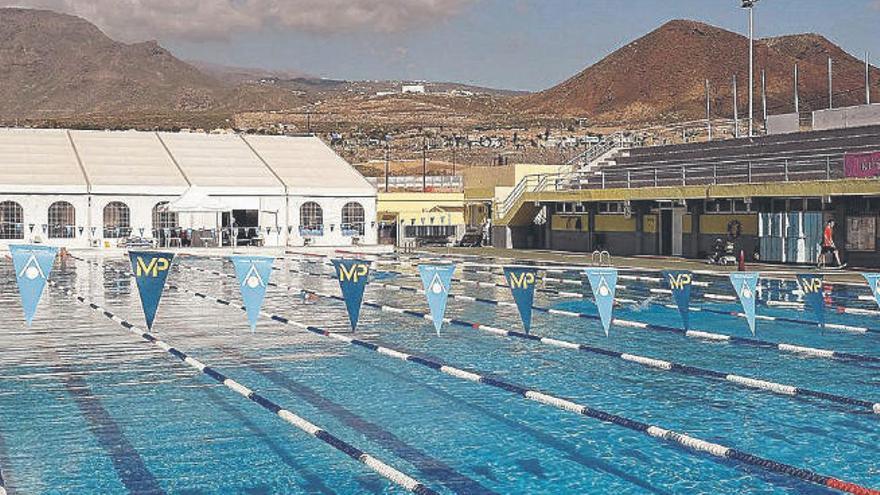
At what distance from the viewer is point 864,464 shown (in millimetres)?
9227

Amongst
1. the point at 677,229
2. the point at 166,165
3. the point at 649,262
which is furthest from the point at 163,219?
the point at 649,262

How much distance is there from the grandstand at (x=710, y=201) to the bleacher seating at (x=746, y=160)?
4 cm

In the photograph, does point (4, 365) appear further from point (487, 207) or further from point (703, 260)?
point (487, 207)

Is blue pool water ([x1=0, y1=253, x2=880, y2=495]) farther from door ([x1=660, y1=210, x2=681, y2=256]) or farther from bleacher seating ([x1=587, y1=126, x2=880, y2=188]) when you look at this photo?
door ([x1=660, y1=210, x2=681, y2=256])

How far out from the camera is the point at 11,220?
43062 mm

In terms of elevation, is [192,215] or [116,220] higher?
Answer: [192,215]

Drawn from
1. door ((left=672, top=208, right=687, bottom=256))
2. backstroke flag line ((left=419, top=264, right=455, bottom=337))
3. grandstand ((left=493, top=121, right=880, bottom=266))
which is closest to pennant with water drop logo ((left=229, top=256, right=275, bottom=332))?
backstroke flag line ((left=419, top=264, right=455, bottom=337))

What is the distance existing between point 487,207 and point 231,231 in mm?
12049

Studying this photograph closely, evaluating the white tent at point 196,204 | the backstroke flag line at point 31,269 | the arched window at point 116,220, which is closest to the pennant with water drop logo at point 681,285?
the backstroke flag line at point 31,269

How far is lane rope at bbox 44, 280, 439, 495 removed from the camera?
28.0 feet

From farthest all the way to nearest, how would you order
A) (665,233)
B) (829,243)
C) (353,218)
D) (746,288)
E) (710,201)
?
1. (353,218)
2. (665,233)
3. (710,201)
4. (829,243)
5. (746,288)

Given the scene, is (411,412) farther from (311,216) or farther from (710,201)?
(311,216)

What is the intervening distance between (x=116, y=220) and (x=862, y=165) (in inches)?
1170

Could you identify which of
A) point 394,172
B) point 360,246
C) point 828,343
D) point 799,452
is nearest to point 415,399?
point 799,452
